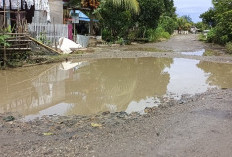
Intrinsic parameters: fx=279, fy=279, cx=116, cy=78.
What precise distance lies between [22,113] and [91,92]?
2612 millimetres

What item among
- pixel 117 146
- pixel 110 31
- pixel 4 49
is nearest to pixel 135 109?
pixel 117 146

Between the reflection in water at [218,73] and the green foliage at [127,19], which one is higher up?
the green foliage at [127,19]

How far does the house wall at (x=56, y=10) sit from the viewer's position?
60.8ft

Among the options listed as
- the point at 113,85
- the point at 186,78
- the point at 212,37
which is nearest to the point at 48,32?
the point at 113,85

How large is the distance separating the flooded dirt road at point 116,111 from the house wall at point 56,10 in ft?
21.0

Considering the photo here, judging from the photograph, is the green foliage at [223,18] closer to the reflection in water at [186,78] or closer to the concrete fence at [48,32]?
the reflection in water at [186,78]

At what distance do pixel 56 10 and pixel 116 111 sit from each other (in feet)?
45.3

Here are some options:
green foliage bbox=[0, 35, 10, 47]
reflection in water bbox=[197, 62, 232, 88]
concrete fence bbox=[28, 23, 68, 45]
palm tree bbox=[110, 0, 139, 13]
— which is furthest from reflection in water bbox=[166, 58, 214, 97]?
palm tree bbox=[110, 0, 139, 13]

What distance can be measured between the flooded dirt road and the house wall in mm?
6387

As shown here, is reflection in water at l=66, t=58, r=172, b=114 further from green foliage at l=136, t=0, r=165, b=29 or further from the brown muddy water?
green foliage at l=136, t=0, r=165, b=29

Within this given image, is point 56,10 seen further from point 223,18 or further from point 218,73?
point 223,18

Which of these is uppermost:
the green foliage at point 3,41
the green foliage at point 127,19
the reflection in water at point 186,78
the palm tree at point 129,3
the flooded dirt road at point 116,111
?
the palm tree at point 129,3

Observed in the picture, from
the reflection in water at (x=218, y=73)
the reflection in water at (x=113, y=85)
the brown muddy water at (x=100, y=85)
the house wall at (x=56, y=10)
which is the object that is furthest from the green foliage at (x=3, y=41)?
the reflection in water at (x=218, y=73)

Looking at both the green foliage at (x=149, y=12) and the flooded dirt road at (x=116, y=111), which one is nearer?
the flooded dirt road at (x=116, y=111)
